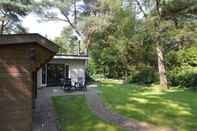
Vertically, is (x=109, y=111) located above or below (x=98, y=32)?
below

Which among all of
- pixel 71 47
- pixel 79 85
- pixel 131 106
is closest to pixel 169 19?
pixel 79 85

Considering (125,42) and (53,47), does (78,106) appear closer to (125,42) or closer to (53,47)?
(53,47)

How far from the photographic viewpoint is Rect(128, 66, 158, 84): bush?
24733 mm

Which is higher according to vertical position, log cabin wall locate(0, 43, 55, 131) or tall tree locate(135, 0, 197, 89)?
tall tree locate(135, 0, 197, 89)

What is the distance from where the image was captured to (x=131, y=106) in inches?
477

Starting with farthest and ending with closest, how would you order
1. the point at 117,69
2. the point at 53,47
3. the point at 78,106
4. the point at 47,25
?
the point at 47,25 → the point at 117,69 → the point at 78,106 → the point at 53,47

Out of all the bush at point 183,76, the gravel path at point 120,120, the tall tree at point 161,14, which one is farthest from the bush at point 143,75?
the gravel path at point 120,120

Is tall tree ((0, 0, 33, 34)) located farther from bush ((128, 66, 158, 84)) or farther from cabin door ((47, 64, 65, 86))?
bush ((128, 66, 158, 84))

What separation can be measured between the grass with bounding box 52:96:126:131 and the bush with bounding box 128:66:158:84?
12.8 meters

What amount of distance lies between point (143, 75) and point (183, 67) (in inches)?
162

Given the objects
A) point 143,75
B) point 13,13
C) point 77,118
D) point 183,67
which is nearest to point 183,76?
point 183,67

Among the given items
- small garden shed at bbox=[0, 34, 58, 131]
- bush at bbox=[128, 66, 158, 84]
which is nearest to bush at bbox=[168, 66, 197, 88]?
bush at bbox=[128, 66, 158, 84]

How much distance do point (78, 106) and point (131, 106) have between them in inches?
90.5

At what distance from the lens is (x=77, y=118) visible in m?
9.69
